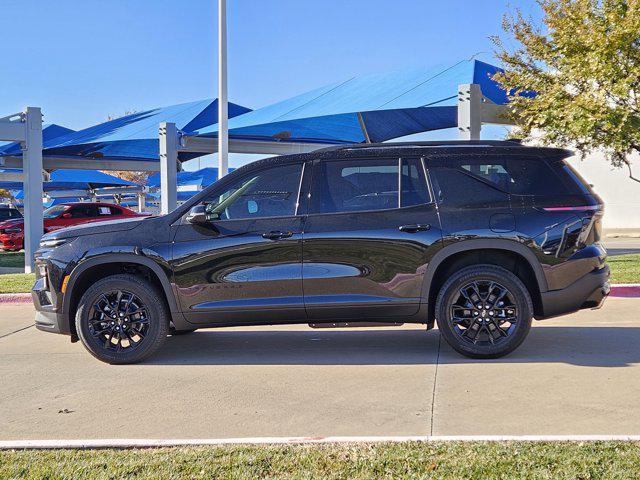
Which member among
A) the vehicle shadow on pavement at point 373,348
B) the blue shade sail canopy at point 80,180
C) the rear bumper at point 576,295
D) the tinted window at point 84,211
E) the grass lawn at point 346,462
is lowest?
the grass lawn at point 346,462

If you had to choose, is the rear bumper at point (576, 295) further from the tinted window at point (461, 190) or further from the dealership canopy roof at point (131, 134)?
the dealership canopy roof at point (131, 134)

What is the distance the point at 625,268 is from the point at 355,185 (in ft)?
26.4

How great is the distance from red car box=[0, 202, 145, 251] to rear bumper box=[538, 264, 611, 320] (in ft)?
62.3

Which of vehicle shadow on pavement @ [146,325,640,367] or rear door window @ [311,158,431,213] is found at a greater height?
rear door window @ [311,158,431,213]

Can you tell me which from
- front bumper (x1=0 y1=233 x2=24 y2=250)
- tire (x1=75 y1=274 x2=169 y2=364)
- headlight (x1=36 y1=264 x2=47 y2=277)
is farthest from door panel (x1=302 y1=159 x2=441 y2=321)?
front bumper (x1=0 y1=233 x2=24 y2=250)

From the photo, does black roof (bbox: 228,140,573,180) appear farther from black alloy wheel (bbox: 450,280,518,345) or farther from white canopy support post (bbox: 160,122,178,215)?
white canopy support post (bbox: 160,122,178,215)

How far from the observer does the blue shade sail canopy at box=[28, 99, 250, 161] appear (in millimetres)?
18156

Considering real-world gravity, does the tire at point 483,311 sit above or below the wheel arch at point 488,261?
below

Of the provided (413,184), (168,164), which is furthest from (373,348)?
(168,164)

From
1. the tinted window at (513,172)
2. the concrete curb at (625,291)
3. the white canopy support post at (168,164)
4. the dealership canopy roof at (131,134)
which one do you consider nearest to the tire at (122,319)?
the tinted window at (513,172)

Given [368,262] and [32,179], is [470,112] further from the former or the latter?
[32,179]

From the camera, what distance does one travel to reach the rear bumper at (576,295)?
249 inches

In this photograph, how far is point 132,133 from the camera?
Answer: 60.3 ft

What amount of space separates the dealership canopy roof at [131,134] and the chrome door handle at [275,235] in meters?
11.8
